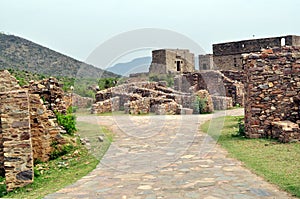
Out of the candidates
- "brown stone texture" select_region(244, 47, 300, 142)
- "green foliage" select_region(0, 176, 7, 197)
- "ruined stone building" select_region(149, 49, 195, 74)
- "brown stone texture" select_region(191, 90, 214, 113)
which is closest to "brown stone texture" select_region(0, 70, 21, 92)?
"green foliage" select_region(0, 176, 7, 197)

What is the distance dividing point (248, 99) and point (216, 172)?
3.47 m

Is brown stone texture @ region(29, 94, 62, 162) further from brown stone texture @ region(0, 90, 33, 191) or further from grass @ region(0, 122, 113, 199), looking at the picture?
brown stone texture @ region(0, 90, 33, 191)

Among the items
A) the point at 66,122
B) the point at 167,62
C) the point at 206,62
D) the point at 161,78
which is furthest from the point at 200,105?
the point at 206,62

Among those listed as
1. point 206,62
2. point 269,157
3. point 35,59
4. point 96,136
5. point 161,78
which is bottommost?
point 269,157

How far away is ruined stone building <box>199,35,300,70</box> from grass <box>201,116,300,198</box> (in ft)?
63.7

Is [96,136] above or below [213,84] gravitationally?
below

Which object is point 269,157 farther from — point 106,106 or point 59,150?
point 106,106

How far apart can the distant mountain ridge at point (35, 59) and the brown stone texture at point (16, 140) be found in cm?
2258

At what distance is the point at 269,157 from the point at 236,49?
75.6 feet

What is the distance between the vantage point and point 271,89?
853 centimetres

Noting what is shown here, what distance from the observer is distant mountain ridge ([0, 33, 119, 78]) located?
31.2 metres

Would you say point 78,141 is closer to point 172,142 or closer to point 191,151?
point 172,142

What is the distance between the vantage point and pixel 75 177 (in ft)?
19.7

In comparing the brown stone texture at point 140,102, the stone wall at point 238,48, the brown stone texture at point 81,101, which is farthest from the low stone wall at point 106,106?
the stone wall at point 238,48
